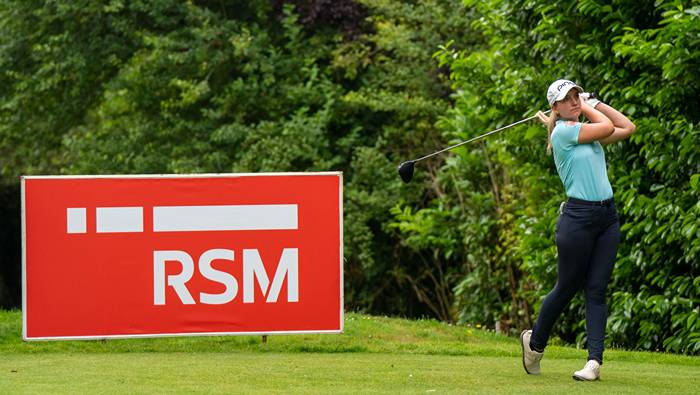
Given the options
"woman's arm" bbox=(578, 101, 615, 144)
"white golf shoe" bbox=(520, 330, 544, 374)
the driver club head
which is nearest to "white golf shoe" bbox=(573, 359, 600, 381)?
"white golf shoe" bbox=(520, 330, 544, 374)

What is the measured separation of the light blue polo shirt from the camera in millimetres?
7605

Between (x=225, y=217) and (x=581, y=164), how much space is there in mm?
3150

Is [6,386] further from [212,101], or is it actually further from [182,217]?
[212,101]

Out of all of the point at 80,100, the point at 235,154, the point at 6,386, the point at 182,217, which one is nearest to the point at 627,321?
the point at 182,217

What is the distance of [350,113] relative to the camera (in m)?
23.6

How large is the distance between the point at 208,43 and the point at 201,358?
14767mm

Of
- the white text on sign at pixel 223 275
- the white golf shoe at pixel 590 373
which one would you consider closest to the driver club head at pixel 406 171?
the white text on sign at pixel 223 275

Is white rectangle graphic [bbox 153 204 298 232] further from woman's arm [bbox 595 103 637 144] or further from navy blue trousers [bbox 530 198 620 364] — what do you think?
woman's arm [bbox 595 103 637 144]

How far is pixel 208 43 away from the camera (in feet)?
76.9

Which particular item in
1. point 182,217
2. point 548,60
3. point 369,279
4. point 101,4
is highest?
point 101,4

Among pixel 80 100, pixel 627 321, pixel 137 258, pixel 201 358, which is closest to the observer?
pixel 201 358

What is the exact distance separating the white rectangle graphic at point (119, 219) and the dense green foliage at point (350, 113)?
4.40m

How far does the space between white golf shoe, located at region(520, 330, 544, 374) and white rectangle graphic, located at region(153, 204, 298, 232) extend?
249 cm

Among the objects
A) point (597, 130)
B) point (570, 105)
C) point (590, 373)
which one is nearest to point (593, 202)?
point (597, 130)
